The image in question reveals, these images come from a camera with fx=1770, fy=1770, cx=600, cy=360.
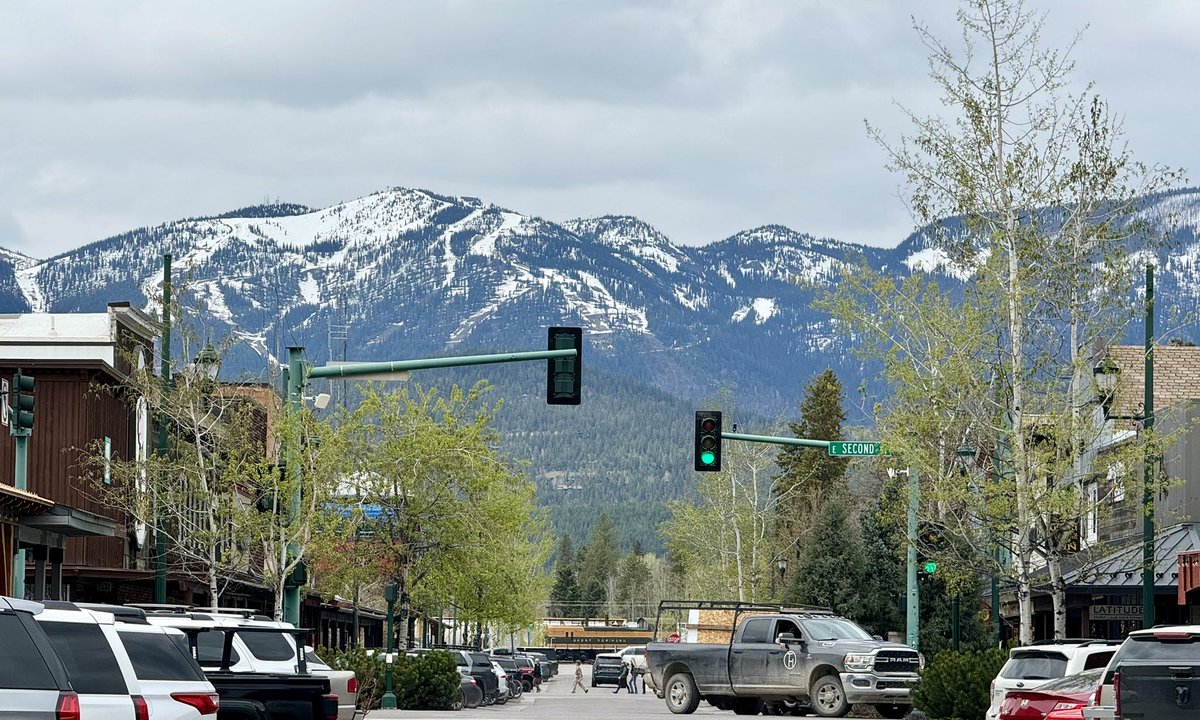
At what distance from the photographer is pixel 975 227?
33.8 meters

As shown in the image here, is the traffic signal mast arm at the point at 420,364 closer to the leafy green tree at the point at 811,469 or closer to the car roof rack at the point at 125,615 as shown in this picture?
the car roof rack at the point at 125,615

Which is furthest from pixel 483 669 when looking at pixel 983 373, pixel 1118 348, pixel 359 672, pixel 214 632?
pixel 214 632

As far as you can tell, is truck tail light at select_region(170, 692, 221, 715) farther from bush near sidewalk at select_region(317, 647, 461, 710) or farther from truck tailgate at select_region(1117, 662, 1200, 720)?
bush near sidewalk at select_region(317, 647, 461, 710)

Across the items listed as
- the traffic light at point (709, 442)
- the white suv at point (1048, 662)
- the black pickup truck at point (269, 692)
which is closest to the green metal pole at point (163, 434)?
the traffic light at point (709, 442)

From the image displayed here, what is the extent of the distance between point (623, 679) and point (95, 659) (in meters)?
72.9

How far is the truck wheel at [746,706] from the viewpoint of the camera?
40.5m

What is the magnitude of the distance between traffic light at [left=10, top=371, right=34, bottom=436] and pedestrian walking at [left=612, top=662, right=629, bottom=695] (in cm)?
5948

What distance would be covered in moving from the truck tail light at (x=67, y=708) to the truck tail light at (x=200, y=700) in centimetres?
330

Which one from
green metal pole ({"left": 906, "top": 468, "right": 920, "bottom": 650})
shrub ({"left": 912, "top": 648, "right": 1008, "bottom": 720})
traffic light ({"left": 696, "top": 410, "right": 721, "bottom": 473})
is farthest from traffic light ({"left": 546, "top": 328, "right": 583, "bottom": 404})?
green metal pole ({"left": 906, "top": 468, "right": 920, "bottom": 650})

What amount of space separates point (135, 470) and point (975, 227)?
18.9m

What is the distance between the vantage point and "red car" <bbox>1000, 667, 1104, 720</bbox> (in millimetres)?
21031

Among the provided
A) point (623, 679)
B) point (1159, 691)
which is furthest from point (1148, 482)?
point (623, 679)

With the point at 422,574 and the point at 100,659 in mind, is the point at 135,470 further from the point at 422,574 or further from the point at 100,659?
the point at 100,659

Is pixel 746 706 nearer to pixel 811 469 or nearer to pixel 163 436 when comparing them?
pixel 163 436
